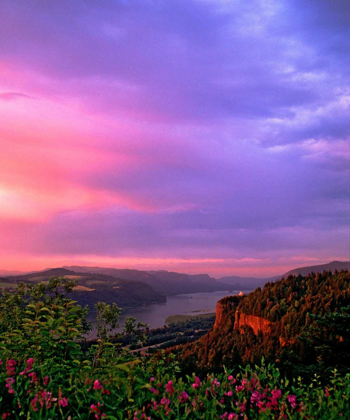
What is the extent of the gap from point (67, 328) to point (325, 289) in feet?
419

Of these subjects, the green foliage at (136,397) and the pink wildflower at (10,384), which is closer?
the green foliage at (136,397)

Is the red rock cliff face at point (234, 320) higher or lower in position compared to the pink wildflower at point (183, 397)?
lower

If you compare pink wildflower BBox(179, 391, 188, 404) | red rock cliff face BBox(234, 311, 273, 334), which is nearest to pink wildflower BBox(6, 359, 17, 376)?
pink wildflower BBox(179, 391, 188, 404)

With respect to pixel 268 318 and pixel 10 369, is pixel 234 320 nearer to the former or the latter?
pixel 268 318

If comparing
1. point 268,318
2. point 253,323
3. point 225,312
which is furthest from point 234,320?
point 268,318

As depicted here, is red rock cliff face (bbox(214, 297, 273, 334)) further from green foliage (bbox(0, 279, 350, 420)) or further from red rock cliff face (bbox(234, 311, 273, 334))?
green foliage (bbox(0, 279, 350, 420))

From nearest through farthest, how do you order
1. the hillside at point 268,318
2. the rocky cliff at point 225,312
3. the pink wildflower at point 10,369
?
the pink wildflower at point 10,369
the hillside at point 268,318
the rocky cliff at point 225,312

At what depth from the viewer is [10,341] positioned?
19.5ft

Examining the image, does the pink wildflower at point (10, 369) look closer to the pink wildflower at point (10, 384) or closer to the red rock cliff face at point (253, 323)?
the pink wildflower at point (10, 384)

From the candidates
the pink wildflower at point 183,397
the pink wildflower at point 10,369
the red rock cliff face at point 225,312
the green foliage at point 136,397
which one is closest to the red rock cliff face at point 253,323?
the red rock cliff face at point 225,312

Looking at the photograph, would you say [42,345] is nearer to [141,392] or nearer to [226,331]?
[141,392]

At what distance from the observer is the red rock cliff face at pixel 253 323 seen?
116 meters

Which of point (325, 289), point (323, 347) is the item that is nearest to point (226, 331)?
point (325, 289)

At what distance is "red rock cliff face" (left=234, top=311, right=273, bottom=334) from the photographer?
380 ft
